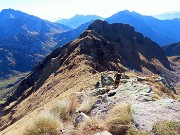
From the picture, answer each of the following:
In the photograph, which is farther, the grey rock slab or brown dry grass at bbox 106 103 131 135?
the grey rock slab

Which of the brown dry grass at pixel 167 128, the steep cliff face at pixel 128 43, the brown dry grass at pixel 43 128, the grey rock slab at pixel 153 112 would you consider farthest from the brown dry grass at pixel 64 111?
the steep cliff face at pixel 128 43

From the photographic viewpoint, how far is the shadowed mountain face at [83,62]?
59.3 meters

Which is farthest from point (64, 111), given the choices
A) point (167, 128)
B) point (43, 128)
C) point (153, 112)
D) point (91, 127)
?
point (167, 128)

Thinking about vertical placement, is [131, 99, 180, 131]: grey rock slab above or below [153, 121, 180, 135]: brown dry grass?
below

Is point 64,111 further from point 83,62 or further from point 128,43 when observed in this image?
point 128,43

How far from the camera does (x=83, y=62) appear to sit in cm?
6806

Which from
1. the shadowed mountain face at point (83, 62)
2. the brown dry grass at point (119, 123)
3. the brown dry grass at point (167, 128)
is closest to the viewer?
the brown dry grass at point (167, 128)

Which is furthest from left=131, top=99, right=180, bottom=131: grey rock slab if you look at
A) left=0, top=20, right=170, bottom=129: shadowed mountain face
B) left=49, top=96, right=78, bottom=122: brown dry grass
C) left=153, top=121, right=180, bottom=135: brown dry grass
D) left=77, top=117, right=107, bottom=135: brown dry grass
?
left=0, top=20, right=170, bottom=129: shadowed mountain face

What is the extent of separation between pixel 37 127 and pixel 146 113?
4248mm

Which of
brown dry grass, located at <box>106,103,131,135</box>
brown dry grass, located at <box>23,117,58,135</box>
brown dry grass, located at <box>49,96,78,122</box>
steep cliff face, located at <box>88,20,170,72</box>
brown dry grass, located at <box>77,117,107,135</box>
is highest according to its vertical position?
brown dry grass, located at <box>106,103,131,135</box>

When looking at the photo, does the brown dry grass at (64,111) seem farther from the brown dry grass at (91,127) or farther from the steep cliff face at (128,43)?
the steep cliff face at (128,43)

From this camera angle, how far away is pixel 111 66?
3238 inches

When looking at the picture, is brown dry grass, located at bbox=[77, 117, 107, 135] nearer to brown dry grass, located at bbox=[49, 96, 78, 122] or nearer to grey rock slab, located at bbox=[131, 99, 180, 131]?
grey rock slab, located at bbox=[131, 99, 180, 131]

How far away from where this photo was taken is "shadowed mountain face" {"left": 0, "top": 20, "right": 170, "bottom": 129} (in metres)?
59.3
